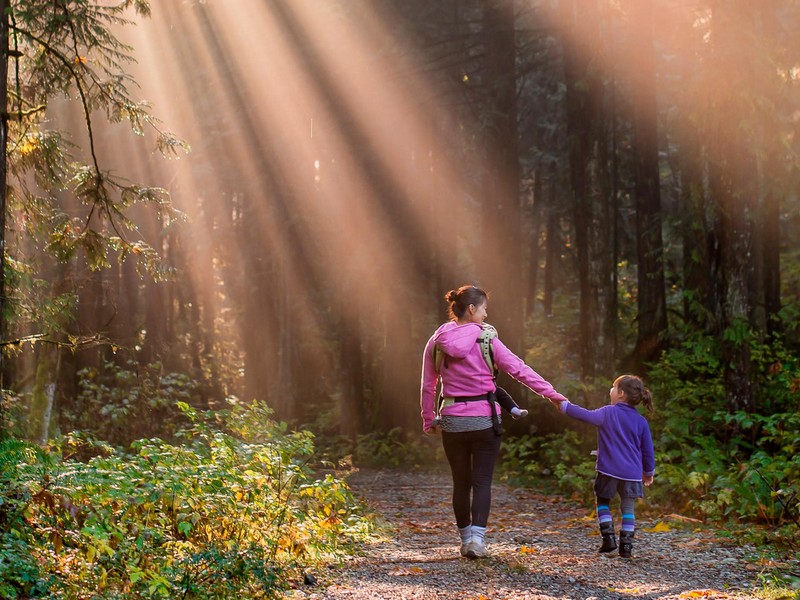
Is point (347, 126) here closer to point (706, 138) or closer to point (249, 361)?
point (249, 361)

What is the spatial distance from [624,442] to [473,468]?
129 cm

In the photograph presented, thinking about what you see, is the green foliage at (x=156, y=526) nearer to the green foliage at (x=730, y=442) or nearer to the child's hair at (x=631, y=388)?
the child's hair at (x=631, y=388)

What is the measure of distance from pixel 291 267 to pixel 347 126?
4362 mm

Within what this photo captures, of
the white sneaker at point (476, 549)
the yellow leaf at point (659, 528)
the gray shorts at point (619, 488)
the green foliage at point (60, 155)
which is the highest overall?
the green foliage at point (60, 155)

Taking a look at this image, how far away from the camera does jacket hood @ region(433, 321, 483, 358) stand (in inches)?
284

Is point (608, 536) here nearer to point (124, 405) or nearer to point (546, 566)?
point (546, 566)

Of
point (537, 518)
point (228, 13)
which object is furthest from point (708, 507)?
point (228, 13)

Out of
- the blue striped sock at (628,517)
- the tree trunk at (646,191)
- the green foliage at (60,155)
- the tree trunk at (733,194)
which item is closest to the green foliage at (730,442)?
the tree trunk at (733,194)

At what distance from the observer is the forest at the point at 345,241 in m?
8.11

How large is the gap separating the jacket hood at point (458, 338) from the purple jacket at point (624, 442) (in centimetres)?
100

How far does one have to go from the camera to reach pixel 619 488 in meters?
7.51

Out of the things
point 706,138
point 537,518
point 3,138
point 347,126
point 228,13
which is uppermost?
point 228,13

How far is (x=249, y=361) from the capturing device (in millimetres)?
25547

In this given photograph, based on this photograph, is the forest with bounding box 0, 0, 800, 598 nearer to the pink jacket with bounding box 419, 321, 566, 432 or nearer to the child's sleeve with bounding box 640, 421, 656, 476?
the pink jacket with bounding box 419, 321, 566, 432
